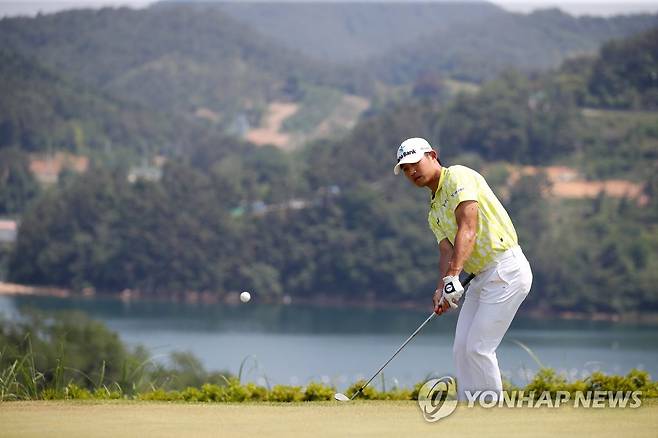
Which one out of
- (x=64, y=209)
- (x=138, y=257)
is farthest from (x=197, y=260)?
(x=64, y=209)

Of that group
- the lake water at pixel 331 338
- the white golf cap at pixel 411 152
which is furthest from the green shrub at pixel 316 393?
the lake water at pixel 331 338

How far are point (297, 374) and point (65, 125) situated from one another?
130383 mm

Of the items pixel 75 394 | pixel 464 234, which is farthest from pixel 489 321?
pixel 75 394

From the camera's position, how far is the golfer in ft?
25.1

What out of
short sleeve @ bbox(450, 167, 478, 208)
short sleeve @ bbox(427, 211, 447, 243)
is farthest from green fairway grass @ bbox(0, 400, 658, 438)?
short sleeve @ bbox(450, 167, 478, 208)

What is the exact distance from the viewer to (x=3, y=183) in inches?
6235

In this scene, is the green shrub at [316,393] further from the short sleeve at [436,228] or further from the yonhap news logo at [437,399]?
the short sleeve at [436,228]

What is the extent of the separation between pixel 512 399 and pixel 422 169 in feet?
4.83

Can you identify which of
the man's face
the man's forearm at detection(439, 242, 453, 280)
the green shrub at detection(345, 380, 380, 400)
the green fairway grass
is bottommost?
the green shrub at detection(345, 380, 380, 400)

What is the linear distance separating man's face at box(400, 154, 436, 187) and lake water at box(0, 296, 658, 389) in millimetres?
37580

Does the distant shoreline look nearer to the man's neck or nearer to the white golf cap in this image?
the man's neck

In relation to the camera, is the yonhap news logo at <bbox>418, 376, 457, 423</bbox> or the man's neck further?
the man's neck

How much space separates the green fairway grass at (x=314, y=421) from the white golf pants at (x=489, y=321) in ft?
1.07

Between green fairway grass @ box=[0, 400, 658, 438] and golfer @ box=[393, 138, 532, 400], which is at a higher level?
golfer @ box=[393, 138, 532, 400]
